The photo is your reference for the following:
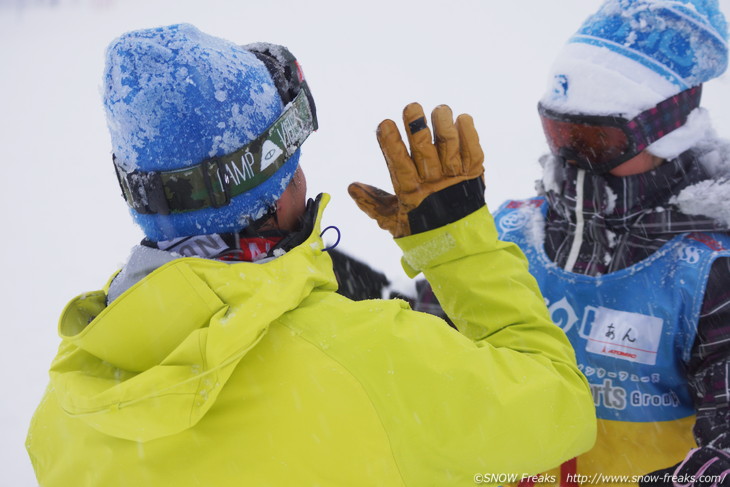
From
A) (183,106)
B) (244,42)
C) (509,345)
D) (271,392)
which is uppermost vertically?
(244,42)

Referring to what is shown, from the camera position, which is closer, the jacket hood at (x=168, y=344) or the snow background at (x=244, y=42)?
the jacket hood at (x=168, y=344)

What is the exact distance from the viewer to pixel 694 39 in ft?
5.53

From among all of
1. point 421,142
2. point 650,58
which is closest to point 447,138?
point 421,142

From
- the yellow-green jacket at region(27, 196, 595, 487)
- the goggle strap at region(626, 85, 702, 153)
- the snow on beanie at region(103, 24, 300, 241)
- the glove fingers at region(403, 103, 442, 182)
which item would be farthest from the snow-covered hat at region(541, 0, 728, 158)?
the snow on beanie at region(103, 24, 300, 241)

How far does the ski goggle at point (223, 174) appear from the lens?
3.87 feet

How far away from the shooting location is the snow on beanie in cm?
113

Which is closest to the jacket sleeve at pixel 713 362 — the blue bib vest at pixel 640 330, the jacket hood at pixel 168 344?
the blue bib vest at pixel 640 330

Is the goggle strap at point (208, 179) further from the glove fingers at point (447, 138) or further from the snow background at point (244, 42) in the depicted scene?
the snow background at point (244, 42)

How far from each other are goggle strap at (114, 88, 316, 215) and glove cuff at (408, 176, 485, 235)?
41 cm

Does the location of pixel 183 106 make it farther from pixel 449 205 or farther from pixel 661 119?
pixel 661 119

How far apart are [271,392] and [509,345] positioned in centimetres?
60

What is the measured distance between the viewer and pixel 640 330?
5.82 ft

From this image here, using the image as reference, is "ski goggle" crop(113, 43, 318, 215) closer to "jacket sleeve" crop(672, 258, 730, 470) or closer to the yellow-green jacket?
the yellow-green jacket

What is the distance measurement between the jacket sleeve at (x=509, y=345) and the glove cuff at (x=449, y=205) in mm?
18
